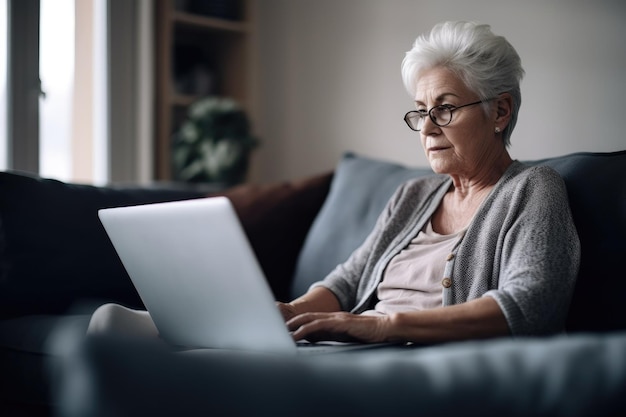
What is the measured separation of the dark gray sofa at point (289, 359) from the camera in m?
0.71

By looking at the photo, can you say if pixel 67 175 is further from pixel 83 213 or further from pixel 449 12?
pixel 449 12

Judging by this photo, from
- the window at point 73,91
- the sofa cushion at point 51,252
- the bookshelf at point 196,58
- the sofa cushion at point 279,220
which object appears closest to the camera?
the sofa cushion at point 51,252

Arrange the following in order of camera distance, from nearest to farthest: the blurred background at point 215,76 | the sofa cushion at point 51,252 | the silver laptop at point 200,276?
the silver laptop at point 200,276
the sofa cushion at point 51,252
the blurred background at point 215,76

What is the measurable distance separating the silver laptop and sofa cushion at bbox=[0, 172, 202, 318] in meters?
0.63

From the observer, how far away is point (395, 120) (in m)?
3.05

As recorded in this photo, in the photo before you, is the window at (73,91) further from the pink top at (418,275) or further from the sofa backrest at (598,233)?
the sofa backrest at (598,233)

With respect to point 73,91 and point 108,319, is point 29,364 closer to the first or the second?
point 108,319

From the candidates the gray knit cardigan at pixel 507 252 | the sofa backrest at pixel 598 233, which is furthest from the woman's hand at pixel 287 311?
the sofa backrest at pixel 598 233

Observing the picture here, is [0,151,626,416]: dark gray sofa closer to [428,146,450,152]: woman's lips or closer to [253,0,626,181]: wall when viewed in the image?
[428,146,450,152]: woman's lips

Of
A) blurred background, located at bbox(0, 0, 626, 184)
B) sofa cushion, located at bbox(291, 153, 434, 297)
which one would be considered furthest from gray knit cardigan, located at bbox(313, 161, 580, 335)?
blurred background, located at bbox(0, 0, 626, 184)

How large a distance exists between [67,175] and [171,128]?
→ 561 millimetres

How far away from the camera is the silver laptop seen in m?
1.08

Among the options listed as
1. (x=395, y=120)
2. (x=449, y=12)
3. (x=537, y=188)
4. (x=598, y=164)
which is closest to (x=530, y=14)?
(x=449, y=12)

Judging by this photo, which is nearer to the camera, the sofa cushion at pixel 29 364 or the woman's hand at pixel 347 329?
the woman's hand at pixel 347 329
